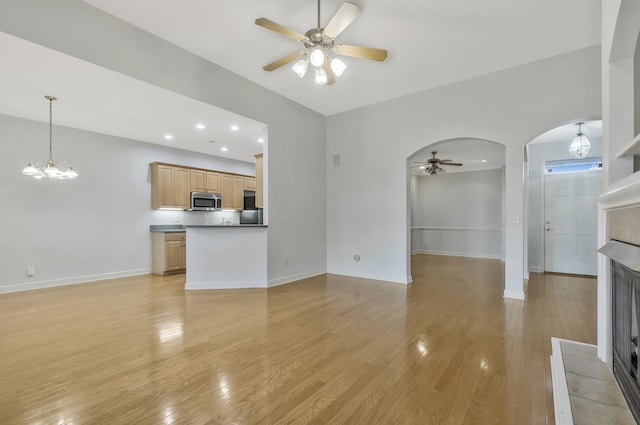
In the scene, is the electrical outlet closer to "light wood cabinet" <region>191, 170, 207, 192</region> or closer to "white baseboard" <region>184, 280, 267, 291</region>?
"white baseboard" <region>184, 280, 267, 291</region>

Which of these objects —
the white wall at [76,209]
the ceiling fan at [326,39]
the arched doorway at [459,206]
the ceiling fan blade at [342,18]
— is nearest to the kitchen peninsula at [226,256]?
the white wall at [76,209]

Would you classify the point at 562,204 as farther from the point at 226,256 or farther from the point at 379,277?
the point at 226,256

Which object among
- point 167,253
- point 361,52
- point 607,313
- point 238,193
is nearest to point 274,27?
point 361,52

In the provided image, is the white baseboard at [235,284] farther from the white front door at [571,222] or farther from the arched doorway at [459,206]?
the white front door at [571,222]

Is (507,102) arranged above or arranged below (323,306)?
above

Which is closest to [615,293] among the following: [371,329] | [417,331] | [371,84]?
[417,331]

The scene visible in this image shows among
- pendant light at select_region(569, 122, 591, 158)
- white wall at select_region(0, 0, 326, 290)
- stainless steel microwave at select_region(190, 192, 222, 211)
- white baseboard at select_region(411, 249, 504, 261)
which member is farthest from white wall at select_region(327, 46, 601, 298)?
white baseboard at select_region(411, 249, 504, 261)

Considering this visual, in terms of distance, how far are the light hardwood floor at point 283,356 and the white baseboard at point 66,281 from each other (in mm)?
370

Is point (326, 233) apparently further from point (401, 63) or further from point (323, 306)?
point (401, 63)

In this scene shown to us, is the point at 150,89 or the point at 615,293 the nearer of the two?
the point at 615,293

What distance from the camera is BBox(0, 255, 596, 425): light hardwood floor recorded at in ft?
5.50

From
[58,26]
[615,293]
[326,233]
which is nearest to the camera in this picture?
[615,293]

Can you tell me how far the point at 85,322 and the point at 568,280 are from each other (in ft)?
24.4

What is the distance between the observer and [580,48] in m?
3.54
